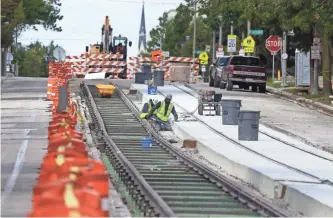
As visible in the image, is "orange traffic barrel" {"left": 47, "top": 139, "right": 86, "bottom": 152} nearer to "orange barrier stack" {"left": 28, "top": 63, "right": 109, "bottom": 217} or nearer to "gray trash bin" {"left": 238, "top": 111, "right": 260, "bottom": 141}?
"orange barrier stack" {"left": 28, "top": 63, "right": 109, "bottom": 217}

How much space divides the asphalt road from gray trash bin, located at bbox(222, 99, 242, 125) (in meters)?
1.62

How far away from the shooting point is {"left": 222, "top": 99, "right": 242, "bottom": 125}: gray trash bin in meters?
31.8

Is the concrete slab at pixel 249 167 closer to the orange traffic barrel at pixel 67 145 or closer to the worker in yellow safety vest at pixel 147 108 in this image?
→ the worker in yellow safety vest at pixel 147 108

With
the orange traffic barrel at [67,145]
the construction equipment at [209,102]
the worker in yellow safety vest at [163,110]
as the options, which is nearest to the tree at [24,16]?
the construction equipment at [209,102]

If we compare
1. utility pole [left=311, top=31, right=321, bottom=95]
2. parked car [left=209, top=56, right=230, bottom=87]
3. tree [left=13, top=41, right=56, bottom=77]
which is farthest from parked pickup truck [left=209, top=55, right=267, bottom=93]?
tree [left=13, top=41, right=56, bottom=77]

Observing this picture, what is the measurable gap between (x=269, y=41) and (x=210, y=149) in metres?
28.4

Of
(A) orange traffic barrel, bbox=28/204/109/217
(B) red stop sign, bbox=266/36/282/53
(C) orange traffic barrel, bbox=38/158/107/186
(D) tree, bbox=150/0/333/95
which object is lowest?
(A) orange traffic barrel, bbox=28/204/109/217

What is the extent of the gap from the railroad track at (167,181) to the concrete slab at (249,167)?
27.8 inches

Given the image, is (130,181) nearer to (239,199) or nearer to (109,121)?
(239,199)

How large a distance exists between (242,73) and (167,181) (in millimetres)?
32200

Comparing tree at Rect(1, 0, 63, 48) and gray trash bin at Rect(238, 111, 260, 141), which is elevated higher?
tree at Rect(1, 0, 63, 48)

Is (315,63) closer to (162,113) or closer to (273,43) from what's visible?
(273,43)

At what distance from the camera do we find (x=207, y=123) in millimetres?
32719

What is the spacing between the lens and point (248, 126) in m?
27.1
